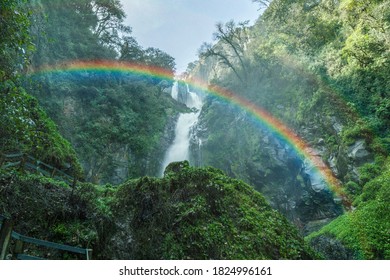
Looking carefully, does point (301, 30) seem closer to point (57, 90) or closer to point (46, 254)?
point (57, 90)

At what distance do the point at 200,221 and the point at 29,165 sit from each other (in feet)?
18.8

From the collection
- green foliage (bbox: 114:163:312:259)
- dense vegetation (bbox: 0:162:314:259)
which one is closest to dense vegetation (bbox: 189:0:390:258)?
green foliage (bbox: 114:163:312:259)

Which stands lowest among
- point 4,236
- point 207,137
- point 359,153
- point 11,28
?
point 4,236

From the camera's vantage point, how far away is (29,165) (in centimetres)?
868

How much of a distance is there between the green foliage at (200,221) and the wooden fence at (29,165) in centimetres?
163

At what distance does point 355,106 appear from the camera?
13.5m

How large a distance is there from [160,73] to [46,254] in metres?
20.6

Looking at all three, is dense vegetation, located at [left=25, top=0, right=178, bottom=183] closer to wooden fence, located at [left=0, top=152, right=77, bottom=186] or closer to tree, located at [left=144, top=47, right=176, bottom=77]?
tree, located at [left=144, top=47, right=176, bottom=77]

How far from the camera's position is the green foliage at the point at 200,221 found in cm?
547

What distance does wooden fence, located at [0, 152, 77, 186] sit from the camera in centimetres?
739

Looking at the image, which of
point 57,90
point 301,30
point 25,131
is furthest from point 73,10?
point 25,131

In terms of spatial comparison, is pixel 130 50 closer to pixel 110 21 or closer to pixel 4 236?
pixel 110 21

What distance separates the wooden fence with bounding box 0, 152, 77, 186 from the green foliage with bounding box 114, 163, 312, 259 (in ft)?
5.36

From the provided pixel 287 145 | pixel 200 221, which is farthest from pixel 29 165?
pixel 287 145
